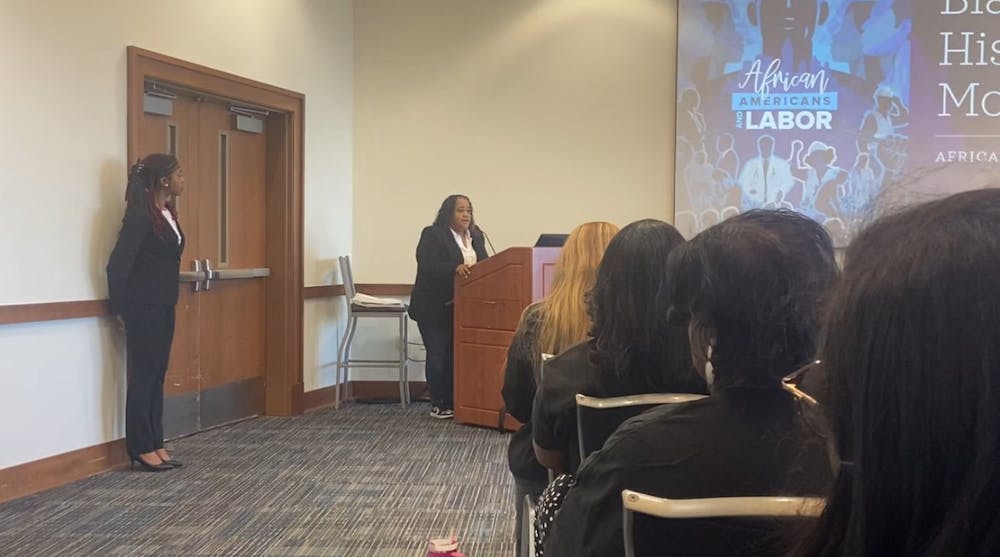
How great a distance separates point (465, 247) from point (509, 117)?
112 centimetres

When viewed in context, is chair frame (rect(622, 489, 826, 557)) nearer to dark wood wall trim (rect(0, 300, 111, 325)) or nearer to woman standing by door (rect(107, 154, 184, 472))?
dark wood wall trim (rect(0, 300, 111, 325))

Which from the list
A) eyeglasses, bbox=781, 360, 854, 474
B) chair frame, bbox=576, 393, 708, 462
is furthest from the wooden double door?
eyeglasses, bbox=781, 360, 854, 474

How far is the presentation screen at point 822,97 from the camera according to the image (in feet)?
19.1

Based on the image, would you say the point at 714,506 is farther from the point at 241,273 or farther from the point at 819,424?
the point at 241,273

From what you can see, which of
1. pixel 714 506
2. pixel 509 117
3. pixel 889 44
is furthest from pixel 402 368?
pixel 714 506

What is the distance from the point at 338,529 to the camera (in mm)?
3449

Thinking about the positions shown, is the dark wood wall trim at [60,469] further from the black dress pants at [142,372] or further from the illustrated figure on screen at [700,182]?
the illustrated figure on screen at [700,182]

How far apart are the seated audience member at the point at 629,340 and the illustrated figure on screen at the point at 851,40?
480cm

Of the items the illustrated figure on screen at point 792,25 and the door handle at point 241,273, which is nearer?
the door handle at point 241,273

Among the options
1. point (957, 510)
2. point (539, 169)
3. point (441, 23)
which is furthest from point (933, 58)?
point (957, 510)

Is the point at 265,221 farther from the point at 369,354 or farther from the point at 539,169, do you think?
the point at 539,169

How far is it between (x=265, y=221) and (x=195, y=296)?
84 cm

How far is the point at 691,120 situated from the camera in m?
6.16

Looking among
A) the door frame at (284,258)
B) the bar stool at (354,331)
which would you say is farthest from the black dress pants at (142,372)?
the bar stool at (354,331)
